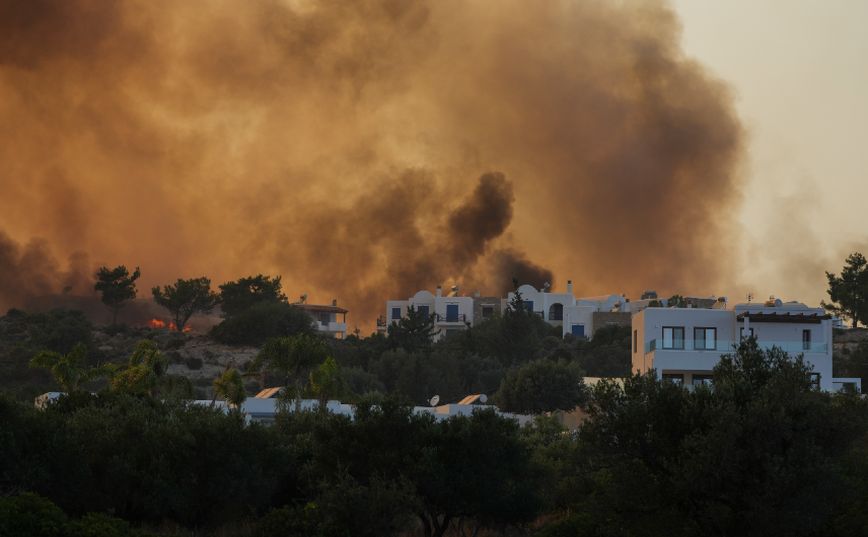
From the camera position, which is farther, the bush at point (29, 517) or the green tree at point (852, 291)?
the green tree at point (852, 291)

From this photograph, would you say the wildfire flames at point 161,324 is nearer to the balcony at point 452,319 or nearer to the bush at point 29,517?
the balcony at point 452,319

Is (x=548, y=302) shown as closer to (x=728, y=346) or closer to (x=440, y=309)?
(x=440, y=309)

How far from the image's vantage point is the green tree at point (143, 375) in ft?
195

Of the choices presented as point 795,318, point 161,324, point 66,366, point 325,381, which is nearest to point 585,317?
point 161,324

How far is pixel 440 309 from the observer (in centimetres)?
13425

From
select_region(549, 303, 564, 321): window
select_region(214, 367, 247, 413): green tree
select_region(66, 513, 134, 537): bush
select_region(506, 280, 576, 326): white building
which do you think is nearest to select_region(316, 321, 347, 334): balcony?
select_region(506, 280, 576, 326): white building

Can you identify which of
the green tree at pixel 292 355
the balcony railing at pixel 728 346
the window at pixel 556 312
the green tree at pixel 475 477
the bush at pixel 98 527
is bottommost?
the bush at pixel 98 527

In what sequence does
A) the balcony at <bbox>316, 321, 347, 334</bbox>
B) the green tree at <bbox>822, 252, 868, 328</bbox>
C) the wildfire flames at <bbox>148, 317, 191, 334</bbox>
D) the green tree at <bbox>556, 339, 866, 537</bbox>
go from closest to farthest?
1. the green tree at <bbox>556, 339, 866, 537</bbox>
2. the green tree at <bbox>822, 252, 868, 328</bbox>
3. the wildfire flames at <bbox>148, 317, 191, 334</bbox>
4. the balcony at <bbox>316, 321, 347, 334</bbox>

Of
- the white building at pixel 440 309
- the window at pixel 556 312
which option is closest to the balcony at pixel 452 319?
the white building at pixel 440 309

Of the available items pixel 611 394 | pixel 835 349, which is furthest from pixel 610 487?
pixel 835 349

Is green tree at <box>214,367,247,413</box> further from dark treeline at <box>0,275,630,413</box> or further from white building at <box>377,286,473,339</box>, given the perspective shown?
white building at <box>377,286,473,339</box>

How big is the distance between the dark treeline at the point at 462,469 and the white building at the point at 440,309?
84.0 m

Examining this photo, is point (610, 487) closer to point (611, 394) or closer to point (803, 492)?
point (611, 394)

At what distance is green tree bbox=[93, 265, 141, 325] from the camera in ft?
446
